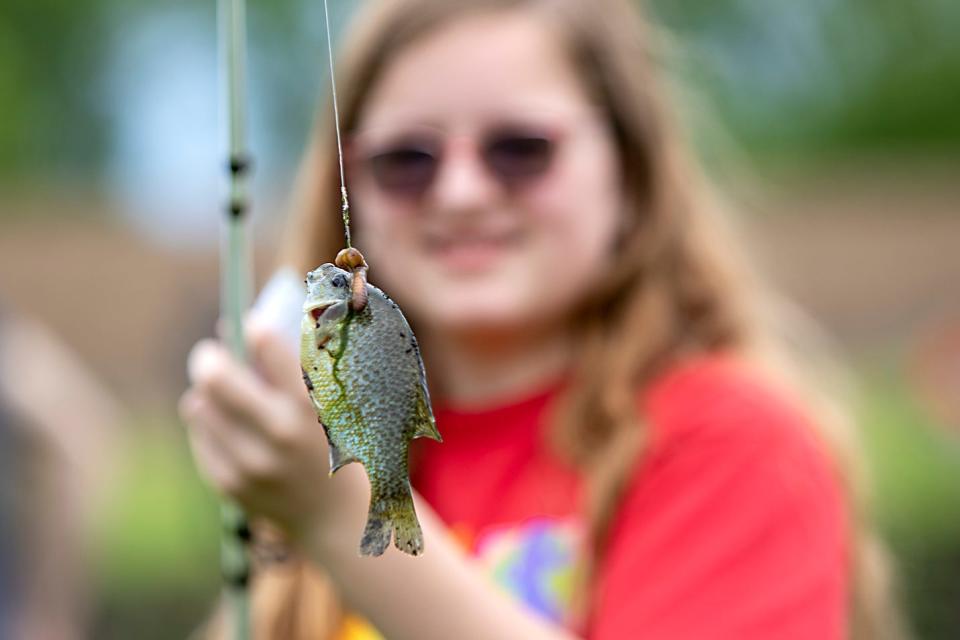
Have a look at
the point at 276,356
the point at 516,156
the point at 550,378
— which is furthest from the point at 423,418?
the point at 550,378

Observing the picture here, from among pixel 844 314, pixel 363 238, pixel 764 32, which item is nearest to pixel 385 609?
pixel 363 238

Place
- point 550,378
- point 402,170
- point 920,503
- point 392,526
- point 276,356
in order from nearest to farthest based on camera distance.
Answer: point 392,526
point 276,356
point 402,170
point 550,378
point 920,503

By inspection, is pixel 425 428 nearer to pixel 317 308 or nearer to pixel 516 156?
pixel 317 308

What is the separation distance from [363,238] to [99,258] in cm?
1315

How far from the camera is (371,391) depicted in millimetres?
1012

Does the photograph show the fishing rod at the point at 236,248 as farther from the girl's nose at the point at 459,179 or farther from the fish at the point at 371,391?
the fish at the point at 371,391

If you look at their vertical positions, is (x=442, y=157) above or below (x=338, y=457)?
above

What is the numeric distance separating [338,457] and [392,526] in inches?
2.7

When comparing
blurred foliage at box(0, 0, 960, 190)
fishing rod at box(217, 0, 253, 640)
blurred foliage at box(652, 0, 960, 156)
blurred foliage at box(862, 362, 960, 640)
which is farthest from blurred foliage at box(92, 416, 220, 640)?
blurred foliage at box(652, 0, 960, 156)

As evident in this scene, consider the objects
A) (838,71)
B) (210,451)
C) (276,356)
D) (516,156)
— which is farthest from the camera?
(838,71)

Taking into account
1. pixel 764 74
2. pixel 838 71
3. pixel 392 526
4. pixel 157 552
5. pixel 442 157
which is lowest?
pixel 392 526

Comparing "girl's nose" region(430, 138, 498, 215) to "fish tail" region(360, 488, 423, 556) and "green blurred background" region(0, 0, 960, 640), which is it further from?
"green blurred background" region(0, 0, 960, 640)

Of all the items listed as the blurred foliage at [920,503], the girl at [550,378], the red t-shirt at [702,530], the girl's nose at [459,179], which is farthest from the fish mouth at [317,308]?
the blurred foliage at [920,503]

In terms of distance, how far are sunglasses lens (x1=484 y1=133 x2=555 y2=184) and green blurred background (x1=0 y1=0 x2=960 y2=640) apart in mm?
1271
